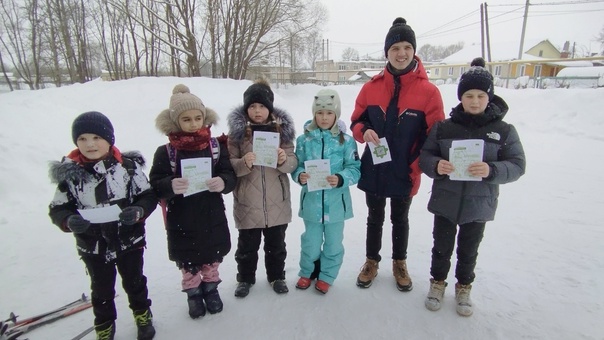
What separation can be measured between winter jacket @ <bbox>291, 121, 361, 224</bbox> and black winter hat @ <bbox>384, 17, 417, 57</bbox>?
0.84 meters

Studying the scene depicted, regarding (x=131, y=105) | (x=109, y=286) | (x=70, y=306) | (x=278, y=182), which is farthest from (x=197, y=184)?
(x=131, y=105)

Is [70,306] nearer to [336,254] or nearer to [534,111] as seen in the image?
[336,254]

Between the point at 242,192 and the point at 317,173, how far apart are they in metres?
0.69

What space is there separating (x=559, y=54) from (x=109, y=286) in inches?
2223

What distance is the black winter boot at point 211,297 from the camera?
2736 mm

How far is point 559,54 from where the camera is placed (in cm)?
4322

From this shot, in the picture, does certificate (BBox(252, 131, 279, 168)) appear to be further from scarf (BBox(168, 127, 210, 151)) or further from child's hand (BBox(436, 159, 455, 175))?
child's hand (BBox(436, 159, 455, 175))

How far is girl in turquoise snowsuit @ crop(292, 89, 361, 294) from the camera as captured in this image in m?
2.88

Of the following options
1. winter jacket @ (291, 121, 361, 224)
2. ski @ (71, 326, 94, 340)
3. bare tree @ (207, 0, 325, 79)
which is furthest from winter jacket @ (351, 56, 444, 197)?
bare tree @ (207, 0, 325, 79)

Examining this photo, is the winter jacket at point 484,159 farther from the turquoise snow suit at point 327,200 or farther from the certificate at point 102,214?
the certificate at point 102,214

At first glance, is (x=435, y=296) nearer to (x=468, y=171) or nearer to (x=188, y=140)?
(x=468, y=171)

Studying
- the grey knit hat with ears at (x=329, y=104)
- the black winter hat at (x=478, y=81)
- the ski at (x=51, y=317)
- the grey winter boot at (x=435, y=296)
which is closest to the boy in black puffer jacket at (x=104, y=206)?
the ski at (x=51, y=317)

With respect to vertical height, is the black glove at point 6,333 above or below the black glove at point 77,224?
below

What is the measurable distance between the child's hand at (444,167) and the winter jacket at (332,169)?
0.68m
